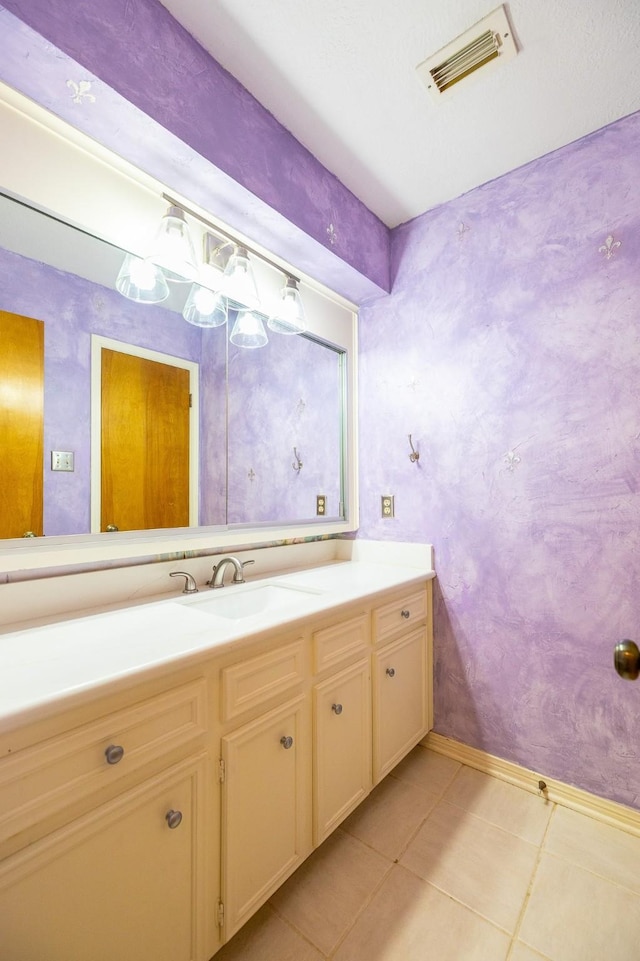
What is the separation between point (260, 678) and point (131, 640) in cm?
34

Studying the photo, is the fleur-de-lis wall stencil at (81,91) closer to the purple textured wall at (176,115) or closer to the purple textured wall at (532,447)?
the purple textured wall at (176,115)

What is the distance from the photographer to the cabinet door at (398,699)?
150cm

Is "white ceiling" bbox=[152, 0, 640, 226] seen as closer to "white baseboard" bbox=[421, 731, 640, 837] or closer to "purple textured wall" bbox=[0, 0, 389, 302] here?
"purple textured wall" bbox=[0, 0, 389, 302]

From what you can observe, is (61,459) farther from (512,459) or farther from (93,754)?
(512,459)

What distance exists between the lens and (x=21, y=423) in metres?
1.15

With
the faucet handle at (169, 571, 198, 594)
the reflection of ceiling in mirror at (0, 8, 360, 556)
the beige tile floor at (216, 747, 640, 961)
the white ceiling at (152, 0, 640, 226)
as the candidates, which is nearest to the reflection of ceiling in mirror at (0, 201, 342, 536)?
the reflection of ceiling in mirror at (0, 8, 360, 556)

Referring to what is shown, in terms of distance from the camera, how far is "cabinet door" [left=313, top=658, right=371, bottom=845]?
123 cm

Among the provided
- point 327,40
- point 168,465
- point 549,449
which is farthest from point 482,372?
point 168,465

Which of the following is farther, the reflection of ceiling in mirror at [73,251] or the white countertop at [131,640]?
the reflection of ceiling in mirror at [73,251]

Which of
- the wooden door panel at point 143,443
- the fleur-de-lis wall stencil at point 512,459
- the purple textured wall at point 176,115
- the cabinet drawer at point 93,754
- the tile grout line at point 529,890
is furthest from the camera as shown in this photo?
the fleur-de-lis wall stencil at point 512,459

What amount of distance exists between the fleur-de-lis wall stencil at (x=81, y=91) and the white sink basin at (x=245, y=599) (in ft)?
4.68


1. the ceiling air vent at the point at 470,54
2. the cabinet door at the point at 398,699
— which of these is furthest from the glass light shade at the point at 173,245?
the cabinet door at the point at 398,699

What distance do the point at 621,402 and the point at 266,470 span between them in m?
1.43

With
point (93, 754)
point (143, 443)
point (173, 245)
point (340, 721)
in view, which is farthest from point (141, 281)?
point (340, 721)
